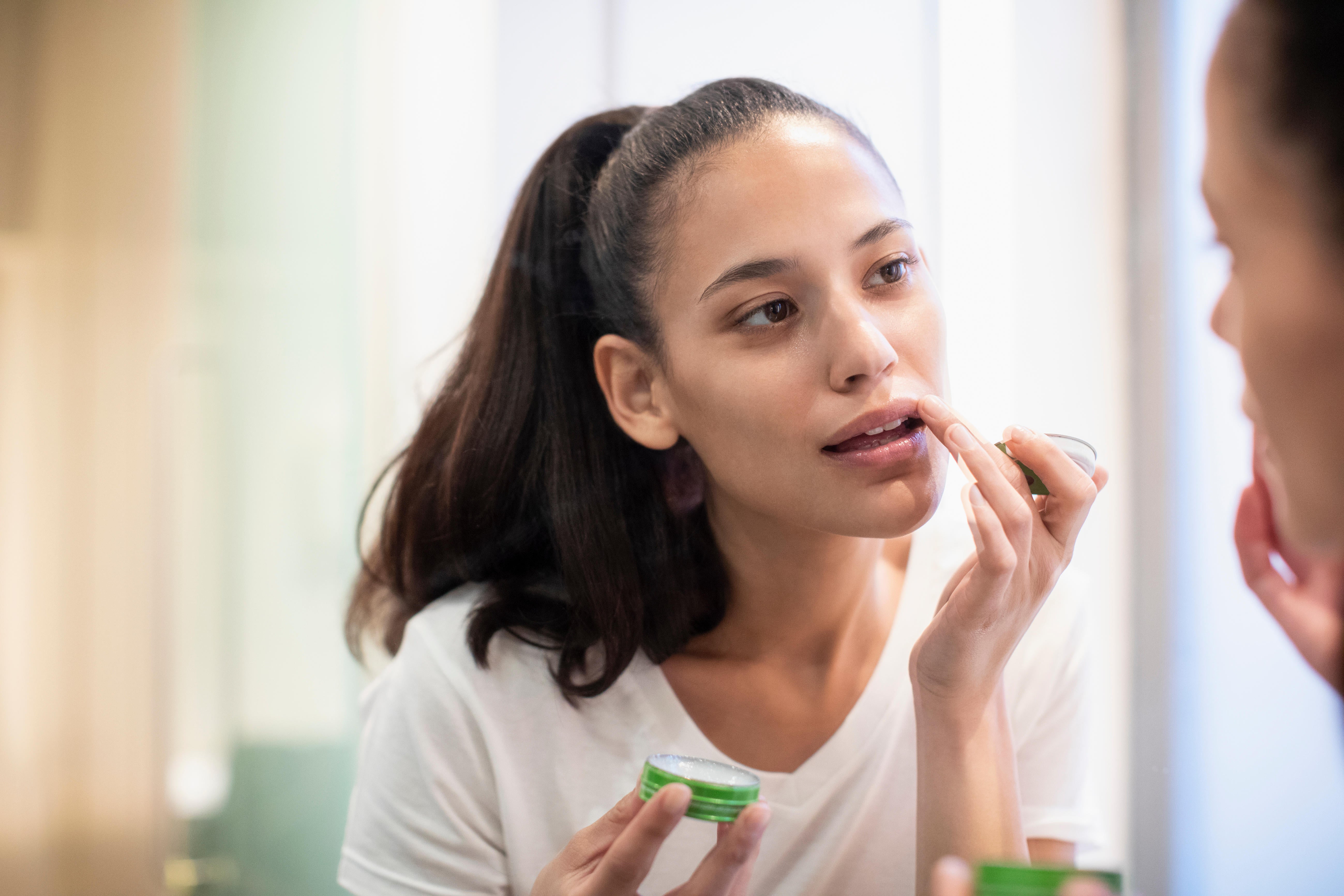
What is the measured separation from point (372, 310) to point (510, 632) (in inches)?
18.5

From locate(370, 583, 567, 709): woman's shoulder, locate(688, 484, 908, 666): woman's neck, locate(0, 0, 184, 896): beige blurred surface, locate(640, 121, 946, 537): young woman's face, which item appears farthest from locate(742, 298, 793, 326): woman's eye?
locate(0, 0, 184, 896): beige blurred surface

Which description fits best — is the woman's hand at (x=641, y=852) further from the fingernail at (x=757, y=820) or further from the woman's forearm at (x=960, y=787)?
the woman's forearm at (x=960, y=787)

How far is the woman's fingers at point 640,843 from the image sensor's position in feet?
1.44

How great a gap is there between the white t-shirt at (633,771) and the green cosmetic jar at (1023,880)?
0.29 m

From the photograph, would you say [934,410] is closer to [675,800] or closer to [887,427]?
[887,427]

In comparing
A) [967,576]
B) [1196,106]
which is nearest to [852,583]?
[967,576]

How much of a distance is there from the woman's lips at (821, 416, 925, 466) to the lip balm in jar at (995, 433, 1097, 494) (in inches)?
1.9

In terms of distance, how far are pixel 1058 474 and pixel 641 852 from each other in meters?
0.31

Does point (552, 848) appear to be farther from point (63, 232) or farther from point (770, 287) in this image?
point (63, 232)

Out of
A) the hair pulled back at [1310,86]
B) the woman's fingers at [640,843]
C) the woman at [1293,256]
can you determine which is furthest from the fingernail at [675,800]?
the hair pulled back at [1310,86]

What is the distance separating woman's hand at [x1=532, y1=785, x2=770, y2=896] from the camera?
45cm

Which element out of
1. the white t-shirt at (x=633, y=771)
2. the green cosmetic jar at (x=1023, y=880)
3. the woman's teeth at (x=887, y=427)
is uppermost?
the woman's teeth at (x=887, y=427)

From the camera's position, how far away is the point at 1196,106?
1.62ft

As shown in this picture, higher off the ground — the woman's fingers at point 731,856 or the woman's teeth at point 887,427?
the woman's teeth at point 887,427
